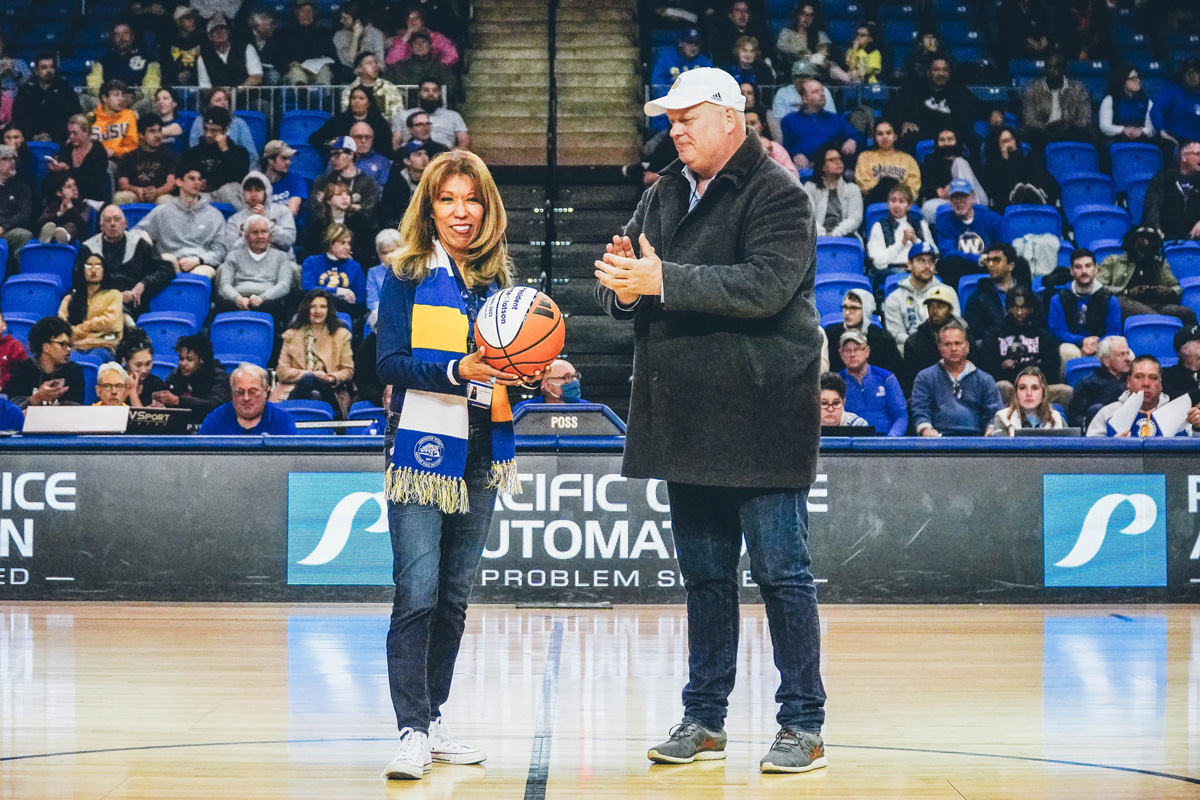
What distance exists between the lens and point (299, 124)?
14.1 metres

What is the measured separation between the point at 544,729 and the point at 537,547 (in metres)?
3.49

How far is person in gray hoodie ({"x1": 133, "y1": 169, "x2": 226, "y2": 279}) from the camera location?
12.3 m

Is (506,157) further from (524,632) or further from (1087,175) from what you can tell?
(524,632)

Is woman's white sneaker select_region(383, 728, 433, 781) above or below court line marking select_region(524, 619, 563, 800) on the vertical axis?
above

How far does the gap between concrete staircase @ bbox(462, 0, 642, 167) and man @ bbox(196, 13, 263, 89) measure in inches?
84.2

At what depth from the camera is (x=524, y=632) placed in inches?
276

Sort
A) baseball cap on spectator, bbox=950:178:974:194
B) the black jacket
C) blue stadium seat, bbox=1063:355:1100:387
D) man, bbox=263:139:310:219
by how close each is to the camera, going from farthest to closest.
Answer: man, bbox=263:139:310:219
baseball cap on spectator, bbox=950:178:974:194
blue stadium seat, bbox=1063:355:1100:387
the black jacket

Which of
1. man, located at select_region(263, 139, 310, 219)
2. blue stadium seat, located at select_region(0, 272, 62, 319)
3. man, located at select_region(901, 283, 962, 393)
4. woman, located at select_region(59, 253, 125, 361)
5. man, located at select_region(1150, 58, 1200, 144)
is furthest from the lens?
man, located at select_region(1150, 58, 1200, 144)

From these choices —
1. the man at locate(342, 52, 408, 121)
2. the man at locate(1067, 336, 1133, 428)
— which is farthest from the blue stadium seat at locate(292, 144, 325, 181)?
the man at locate(1067, 336, 1133, 428)

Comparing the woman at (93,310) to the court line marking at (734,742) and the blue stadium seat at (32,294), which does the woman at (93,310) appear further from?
the court line marking at (734,742)

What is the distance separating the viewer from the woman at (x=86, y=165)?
42.5 feet

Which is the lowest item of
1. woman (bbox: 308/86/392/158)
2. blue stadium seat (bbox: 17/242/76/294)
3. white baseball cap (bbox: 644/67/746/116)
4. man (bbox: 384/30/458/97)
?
white baseball cap (bbox: 644/67/746/116)

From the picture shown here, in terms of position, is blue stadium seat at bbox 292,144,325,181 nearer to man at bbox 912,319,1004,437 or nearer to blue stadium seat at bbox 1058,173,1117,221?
man at bbox 912,319,1004,437

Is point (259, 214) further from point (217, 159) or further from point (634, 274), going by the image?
point (634, 274)
